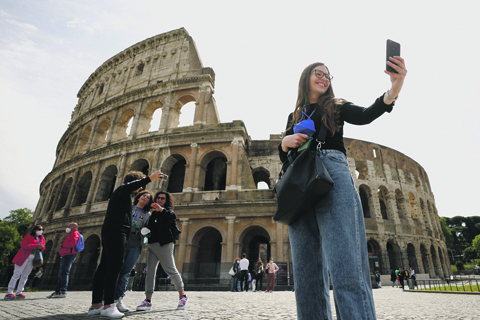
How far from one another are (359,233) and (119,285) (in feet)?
13.4

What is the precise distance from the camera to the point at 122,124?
835 inches

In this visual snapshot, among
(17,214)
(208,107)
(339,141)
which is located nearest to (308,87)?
(339,141)

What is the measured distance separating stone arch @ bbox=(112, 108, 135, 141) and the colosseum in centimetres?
9

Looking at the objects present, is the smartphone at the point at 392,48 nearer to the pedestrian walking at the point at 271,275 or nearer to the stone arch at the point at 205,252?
the pedestrian walking at the point at 271,275

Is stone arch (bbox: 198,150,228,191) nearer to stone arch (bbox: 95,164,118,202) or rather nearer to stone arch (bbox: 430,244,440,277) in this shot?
stone arch (bbox: 95,164,118,202)

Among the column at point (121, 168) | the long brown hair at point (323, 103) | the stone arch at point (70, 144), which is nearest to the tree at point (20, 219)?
the stone arch at point (70, 144)

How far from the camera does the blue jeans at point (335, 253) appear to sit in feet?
4.43

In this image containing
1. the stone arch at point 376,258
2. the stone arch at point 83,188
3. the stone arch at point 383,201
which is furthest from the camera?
the stone arch at point 383,201

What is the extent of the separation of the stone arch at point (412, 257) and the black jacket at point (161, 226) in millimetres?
23114

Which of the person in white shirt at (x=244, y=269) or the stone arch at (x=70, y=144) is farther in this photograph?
the stone arch at (x=70, y=144)

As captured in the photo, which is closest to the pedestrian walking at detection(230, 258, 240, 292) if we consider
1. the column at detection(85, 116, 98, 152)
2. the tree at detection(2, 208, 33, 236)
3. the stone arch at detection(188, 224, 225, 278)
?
the stone arch at detection(188, 224, 225, 278)

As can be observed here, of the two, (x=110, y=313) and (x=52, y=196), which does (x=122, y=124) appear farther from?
(x=110, y=313)

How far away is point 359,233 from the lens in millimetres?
1517

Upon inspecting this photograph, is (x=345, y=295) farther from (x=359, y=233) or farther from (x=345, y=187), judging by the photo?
(x=345, y=187)
